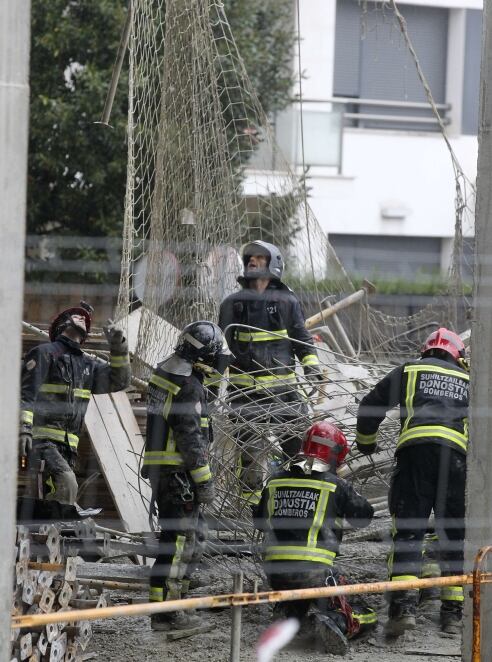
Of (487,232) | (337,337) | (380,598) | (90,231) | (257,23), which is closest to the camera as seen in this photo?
(487,232)

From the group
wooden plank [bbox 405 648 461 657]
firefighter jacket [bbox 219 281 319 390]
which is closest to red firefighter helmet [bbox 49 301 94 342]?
firefighter jacket [bbox 219 281 319 390]

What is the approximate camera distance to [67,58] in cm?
1299

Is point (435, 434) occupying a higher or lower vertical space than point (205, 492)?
higher

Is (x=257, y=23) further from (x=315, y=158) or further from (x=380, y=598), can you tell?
(x=380, y=598)

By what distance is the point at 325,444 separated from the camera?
19.4ft

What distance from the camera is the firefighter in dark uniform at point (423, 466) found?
5.93 meters

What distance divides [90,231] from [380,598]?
22.6 ft

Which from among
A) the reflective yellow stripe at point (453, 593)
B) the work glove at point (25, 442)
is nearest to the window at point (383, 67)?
the work glove at point (25, 442)

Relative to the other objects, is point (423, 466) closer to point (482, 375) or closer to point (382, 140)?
point (482, 375)

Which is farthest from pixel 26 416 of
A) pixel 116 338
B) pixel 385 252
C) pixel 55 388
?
pixel 385 252

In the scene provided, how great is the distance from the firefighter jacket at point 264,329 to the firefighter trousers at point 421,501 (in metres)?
1.69

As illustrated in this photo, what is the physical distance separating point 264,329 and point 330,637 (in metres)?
2.47

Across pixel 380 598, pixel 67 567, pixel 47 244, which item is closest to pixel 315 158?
pixel 47 244

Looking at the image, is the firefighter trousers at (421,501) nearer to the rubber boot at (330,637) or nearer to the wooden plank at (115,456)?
the rubber boot at (330,637)
